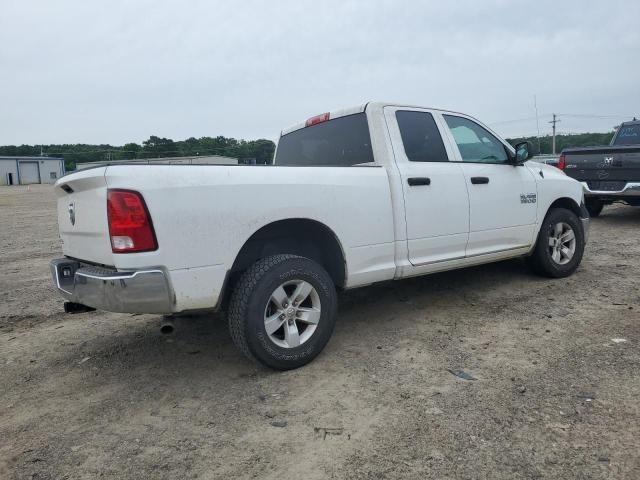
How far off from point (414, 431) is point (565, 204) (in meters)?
4.02

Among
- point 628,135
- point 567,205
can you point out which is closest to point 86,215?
point 567,205

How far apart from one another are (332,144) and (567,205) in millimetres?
2974

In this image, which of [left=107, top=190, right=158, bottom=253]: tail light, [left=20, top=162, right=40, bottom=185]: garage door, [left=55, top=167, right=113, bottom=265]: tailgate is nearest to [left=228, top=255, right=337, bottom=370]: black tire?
[left=107, top=190, right=158, bottom=253]: tail light

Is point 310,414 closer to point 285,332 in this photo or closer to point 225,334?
point 285,332

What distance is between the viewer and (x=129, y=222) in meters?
2.73

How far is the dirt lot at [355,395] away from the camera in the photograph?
2312 mm

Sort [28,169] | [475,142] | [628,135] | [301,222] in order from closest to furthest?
[301,222] < [475,142] < [628,135] < [28,169]

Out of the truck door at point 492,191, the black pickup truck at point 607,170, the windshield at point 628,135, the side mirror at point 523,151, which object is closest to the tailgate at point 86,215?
the truck door at point 492,191

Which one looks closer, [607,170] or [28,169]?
[607,170]

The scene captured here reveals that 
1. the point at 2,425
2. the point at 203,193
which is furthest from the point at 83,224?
the point at 2,425

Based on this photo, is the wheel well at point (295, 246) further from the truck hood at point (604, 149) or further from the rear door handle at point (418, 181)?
the truck hood at point (604, 149)

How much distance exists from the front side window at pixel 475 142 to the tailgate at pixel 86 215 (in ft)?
10.1

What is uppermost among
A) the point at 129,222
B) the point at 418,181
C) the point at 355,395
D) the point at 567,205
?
the point at 418,181

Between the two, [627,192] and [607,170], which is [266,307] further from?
[607,170]
